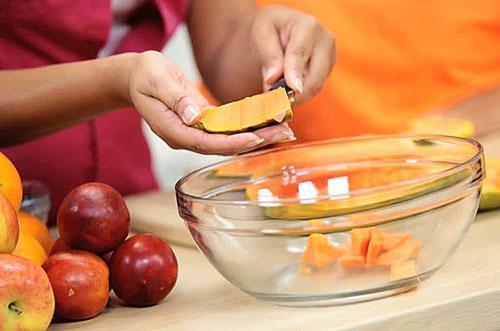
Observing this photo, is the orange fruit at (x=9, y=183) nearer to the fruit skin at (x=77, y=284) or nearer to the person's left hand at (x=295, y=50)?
the fruit skin at (x=77, y=284)

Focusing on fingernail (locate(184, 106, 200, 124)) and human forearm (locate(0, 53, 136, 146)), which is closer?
fingernail (locate(184, 106, 200, 124))

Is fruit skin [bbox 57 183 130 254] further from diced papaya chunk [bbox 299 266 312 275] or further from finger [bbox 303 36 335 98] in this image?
finger [bbox 303 36 335 98]

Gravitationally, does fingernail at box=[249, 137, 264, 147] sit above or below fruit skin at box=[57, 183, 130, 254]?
above

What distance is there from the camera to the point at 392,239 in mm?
924

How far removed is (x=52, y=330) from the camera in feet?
3.03

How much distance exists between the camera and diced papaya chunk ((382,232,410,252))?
92cm

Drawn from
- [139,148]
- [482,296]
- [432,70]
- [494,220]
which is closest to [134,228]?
[139,148]

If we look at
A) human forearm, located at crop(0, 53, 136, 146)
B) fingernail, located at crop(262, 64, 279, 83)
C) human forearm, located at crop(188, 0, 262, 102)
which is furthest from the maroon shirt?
fingernail, located at crop(262, 64, 279, 83)

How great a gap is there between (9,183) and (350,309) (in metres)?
0.34

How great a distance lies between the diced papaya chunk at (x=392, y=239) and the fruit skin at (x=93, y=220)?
0.23 m

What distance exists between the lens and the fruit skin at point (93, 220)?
957mm

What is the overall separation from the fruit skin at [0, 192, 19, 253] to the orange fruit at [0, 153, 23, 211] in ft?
0.33

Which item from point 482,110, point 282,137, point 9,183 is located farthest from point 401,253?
point 482,110

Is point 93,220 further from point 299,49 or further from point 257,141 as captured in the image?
point 299,49
